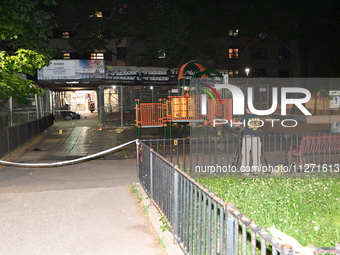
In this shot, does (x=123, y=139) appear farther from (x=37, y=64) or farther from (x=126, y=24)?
(x=126, y=24)

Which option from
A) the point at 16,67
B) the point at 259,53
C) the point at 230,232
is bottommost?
the point at 230,232

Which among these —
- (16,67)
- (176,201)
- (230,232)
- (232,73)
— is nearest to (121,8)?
(232,73)

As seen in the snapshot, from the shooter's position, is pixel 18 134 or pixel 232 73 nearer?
pixel 18 134

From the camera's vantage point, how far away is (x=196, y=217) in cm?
431

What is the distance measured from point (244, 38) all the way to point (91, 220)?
52.3 meters

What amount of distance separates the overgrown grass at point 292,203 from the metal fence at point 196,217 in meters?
0.82

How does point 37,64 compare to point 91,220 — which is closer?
point 91,220

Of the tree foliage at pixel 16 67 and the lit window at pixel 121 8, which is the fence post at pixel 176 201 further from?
the lit window at pixel 121 8

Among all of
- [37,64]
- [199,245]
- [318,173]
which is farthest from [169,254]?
[37,64]

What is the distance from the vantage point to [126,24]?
1447 inches

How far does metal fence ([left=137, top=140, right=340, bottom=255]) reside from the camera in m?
3.12

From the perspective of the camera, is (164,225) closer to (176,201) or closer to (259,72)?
(176,201)

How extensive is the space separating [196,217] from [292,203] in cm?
319

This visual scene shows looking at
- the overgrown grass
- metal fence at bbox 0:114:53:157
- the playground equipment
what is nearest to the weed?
the overgrown grass
